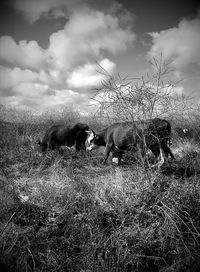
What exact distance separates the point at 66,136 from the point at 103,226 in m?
7.39

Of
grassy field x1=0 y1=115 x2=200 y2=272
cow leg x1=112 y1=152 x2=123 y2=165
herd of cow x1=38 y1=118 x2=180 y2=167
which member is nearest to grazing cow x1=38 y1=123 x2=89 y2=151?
herd of cow x1=38 y1=118 x2=180 y2=167

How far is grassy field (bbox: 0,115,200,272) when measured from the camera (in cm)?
348

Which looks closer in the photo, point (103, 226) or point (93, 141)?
point (103, 226)

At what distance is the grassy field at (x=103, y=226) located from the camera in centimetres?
348

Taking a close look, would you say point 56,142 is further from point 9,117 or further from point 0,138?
point 9,117

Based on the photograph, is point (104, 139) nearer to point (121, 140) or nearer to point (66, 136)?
point (121, 140)

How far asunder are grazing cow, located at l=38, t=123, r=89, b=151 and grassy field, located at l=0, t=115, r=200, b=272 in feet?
19.0

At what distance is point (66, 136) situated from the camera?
11.0 metres

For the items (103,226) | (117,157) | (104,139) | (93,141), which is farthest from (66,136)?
(103,226)

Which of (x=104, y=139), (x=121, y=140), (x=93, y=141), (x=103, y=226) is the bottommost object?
(x=103, y=226)

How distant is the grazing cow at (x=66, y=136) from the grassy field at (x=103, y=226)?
5.78 metres

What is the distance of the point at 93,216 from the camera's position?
4.21 m

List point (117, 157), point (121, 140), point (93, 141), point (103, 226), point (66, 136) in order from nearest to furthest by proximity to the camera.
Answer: point (103, 226), point (121, 140), point (117, 157), point (93, 141), point (66, 136)

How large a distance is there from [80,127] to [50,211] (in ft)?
24.0
